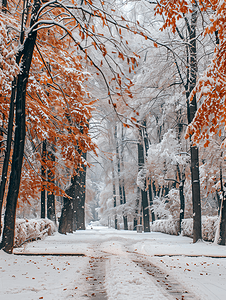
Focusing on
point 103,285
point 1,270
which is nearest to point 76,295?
point 103,285

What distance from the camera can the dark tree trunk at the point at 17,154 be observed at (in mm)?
5758

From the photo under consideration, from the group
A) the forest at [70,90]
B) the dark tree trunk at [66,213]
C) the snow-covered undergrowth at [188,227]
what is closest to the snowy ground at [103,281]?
the forest at [70,90]

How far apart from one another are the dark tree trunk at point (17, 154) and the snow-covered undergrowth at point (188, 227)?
29.7 feet

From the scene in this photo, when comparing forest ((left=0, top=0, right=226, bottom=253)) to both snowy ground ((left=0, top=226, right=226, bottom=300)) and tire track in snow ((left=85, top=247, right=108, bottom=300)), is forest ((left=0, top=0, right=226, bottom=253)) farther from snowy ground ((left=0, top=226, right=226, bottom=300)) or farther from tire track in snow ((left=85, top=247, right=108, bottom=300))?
tire track in snow ((left=85, top=247, right=108, bottom=300))

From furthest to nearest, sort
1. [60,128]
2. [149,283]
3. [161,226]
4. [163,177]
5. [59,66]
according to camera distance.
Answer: [161,226], [163,177], [60,128], [59,66], [149,283]

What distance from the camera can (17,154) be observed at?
5.99 m

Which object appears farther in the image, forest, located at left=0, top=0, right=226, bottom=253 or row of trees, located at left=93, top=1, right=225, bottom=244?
row of trees, located at left=93, top=1, right=225, bottom=244

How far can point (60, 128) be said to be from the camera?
8.37 metres

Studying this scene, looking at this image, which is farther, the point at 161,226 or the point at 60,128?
the point at 161,226

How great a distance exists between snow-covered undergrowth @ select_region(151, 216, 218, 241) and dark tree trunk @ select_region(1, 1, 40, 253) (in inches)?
357

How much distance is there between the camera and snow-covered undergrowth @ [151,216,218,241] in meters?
12.2

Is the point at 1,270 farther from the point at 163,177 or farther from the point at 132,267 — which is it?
the point at 163,177

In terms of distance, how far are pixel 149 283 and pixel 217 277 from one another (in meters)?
1.56

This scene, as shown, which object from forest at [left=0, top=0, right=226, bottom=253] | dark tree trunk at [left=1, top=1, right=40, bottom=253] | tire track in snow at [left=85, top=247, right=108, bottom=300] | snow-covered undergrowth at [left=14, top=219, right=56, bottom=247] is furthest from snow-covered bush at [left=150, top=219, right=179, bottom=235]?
Result: dark tree trunk at [left=1, top=1, right=40, bottom=253]
